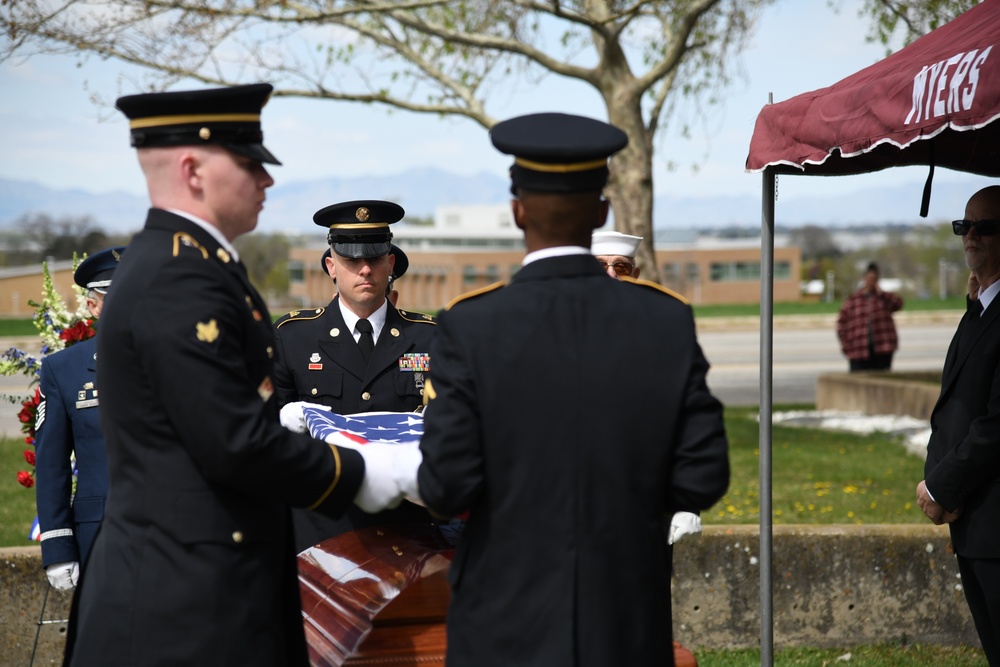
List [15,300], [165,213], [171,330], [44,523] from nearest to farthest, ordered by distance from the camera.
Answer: [171,330]
[165,213]
[44,523]
[15,300]

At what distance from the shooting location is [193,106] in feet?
7.89

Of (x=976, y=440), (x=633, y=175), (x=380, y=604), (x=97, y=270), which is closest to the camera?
(x=380, y=604)

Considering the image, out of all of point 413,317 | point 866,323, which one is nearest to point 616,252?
point 413,317

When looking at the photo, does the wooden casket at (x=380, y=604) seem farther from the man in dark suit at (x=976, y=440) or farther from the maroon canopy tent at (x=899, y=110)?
the maroon canopy tent at (x=899, y=110)

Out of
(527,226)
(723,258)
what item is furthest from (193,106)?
(723,258)

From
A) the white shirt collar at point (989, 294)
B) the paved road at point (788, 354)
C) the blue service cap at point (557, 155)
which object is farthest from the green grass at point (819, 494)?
the paved road at point (788, 354)

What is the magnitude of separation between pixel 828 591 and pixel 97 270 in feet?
11.3

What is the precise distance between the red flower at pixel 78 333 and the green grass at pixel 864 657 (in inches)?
118

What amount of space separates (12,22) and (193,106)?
7403 millimetres

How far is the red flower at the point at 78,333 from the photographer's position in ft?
14.9

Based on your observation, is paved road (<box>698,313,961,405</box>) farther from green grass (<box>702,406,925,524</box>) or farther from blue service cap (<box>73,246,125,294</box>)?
blue service cap (<box>73,246,125,294</box>)

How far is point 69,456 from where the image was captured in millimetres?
3934

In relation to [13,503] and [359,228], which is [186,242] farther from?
[13,503]

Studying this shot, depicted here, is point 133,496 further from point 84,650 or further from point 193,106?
point 193,106
